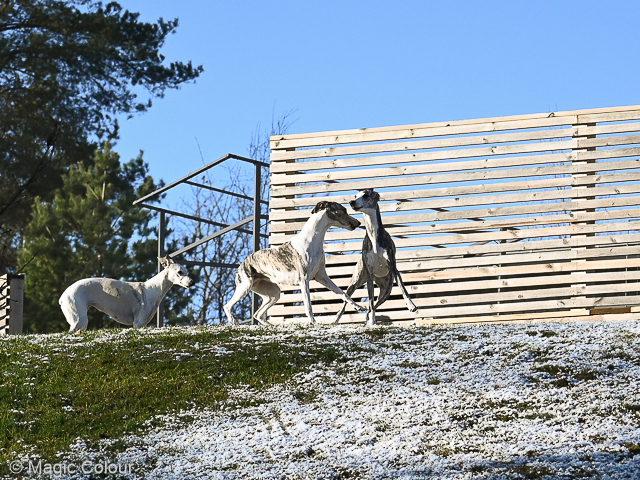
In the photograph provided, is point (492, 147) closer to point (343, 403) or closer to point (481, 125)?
point (481, 125)

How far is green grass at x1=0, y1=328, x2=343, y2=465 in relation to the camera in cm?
803

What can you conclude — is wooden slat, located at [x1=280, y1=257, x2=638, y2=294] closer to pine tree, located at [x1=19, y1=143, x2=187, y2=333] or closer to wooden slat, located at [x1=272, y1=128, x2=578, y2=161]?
wooden slat, located at [x1=272, y1=128, x2=578, y2=161]

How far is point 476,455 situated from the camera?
22.4ft

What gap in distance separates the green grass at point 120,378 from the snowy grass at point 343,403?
0.02 metres

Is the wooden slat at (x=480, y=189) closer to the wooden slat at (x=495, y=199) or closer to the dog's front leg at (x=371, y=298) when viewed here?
the wooden slat at (x=495, y=199)

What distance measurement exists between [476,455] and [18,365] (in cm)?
537

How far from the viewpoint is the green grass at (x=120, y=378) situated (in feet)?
26.3

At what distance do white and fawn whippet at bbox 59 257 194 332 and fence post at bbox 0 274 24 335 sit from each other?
229 inches

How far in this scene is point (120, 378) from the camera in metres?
9.14

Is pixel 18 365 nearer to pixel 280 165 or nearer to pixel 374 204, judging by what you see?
pixel 374 204

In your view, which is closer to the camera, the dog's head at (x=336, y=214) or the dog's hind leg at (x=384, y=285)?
the dog's hind leg at (x=384, y=285)

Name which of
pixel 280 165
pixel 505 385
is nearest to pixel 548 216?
pixel 280 165

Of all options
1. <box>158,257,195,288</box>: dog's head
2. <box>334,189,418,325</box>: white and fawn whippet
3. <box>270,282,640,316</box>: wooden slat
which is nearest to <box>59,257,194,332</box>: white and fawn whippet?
<box>158,257,195,288</box>: dog's head

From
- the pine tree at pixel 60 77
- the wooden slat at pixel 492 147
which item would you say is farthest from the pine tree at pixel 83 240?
the wooden slat at pixel 492 147
